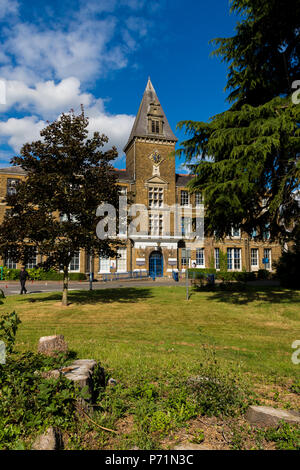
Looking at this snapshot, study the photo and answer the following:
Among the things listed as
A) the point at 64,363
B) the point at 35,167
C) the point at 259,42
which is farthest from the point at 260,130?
the point at 64,363

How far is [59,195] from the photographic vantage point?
42.2ft

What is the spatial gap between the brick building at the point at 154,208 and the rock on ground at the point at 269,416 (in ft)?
93.4

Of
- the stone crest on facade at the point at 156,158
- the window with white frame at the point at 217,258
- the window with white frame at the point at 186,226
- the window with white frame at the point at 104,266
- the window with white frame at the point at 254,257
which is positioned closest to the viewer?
the window with white frame at the point at 104,266

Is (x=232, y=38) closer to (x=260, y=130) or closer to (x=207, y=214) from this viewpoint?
(x=260, y=130)

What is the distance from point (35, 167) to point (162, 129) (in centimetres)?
2466

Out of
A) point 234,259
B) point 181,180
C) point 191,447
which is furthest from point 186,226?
point 191,447

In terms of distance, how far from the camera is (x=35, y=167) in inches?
520

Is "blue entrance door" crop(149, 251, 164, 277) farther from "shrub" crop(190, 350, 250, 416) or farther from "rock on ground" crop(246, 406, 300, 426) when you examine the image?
"rock on ground" crop(246, 406, 300, 426)

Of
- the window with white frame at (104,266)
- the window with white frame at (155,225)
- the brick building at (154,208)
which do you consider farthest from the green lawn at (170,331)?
the window with white frame at (155,225)

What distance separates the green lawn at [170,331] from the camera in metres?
5.42

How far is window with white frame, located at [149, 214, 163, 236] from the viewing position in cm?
3356

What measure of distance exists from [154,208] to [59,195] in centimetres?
2150

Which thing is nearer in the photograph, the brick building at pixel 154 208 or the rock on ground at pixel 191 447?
the rock on ground at pixel 191 447

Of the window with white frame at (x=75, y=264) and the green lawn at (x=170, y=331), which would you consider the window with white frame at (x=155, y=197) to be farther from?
the green lawn at (x=170, y=331)
